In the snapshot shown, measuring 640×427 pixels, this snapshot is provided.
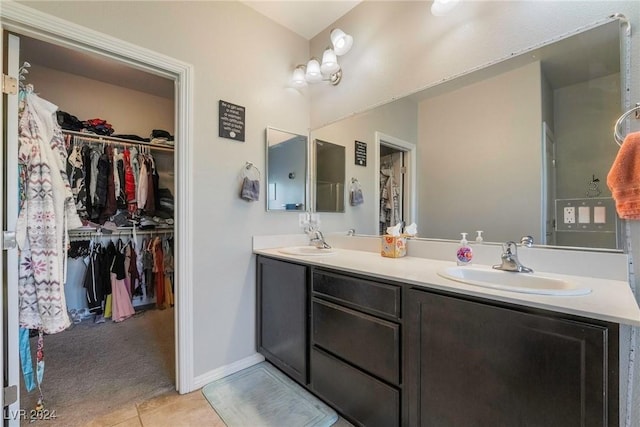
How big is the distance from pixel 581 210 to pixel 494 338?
742mm

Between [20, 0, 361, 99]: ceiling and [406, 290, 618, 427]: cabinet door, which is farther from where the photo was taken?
[20, 0, 361, 99]: ceiling

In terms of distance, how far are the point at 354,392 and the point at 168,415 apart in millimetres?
1034

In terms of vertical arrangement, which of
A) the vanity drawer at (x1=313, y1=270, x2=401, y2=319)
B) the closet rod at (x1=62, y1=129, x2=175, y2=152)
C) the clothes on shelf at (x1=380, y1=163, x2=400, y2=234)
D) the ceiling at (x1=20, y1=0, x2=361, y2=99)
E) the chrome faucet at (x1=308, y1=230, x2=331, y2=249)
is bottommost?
the vanity drawer at (x1=313, y1=270, x2=401, y2=319)

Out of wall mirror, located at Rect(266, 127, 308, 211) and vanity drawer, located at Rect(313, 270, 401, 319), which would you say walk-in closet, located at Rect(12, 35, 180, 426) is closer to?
wall mirror, located at Rect(266, 127, 308, 211)

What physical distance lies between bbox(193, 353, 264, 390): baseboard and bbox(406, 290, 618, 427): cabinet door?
127 centimetres

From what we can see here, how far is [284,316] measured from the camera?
5.77ft

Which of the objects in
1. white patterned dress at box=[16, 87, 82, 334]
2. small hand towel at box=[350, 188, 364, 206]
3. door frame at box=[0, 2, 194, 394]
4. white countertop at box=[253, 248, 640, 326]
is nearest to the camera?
white countertop at box=[253, 248, 640, 326]

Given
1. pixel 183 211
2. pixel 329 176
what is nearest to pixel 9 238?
pixel 183 211

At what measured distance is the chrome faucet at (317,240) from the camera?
7.11 feet

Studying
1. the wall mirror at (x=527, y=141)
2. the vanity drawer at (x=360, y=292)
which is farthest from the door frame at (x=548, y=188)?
the vanity drawer at (x=360, y=292)

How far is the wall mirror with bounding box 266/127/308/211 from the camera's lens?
2131mm

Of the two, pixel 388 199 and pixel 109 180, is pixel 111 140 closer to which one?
pixel 109 180

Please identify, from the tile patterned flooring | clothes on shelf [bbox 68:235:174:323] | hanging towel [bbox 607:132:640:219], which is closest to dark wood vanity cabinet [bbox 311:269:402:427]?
the tile patterned flooring

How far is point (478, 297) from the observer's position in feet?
3.13
